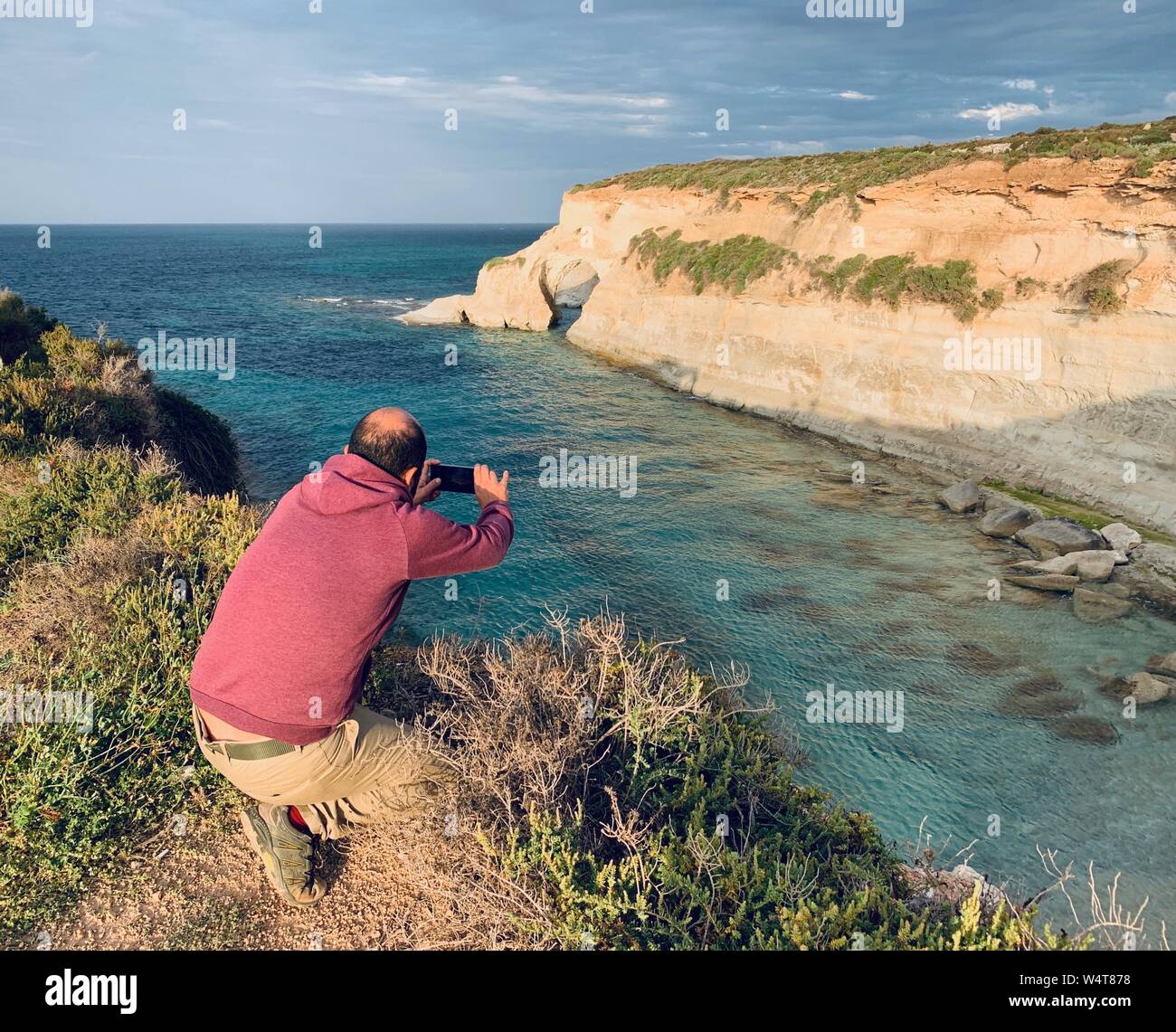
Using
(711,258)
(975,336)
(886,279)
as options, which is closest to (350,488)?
(975,336)

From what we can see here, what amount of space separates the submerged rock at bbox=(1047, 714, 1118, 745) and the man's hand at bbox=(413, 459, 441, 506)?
1097 cm

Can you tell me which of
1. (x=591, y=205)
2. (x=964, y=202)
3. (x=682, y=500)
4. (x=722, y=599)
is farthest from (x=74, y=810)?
(x=591, y=205)

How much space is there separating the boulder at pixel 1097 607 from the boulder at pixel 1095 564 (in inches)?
25.2

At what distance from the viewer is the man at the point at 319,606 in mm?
3621

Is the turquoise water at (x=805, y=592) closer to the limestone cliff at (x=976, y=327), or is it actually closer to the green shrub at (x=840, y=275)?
the limestone cliff at (x=976, y=327)

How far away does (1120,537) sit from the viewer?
16812 mm

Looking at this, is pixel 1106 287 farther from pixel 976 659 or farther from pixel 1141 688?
pixel 976 659

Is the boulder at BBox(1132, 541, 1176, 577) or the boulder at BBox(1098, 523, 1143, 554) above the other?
the boulder at BBox(1098, 523, 1143, 554)

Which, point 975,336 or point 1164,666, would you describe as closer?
point 1164,666

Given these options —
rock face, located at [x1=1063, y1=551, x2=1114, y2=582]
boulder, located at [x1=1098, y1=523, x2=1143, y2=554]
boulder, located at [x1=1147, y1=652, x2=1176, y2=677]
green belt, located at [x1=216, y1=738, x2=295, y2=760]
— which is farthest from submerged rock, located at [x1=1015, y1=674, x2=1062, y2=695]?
green belt, located at [x1=216, y1=738, x2=295, y2=760]

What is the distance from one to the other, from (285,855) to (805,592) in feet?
41.7

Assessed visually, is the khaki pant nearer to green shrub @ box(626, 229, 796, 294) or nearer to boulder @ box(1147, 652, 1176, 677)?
boulder @ box(1147, 652, 1176, 677)

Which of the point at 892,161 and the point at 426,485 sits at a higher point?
the point at 892,161

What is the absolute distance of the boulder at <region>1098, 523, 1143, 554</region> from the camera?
16578mm
